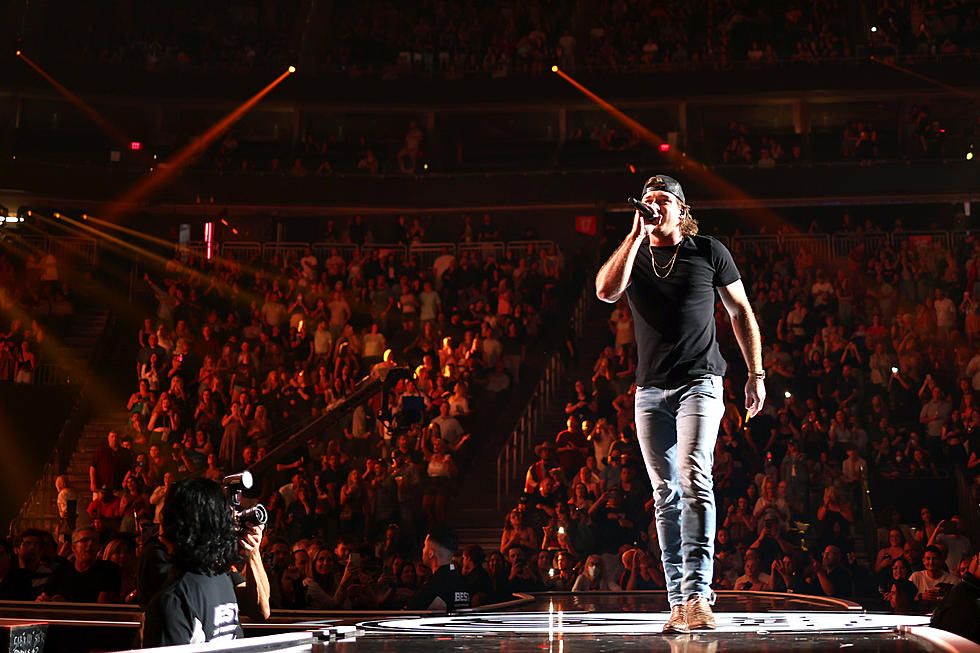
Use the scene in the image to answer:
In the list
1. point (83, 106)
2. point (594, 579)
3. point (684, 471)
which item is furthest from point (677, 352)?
point (83, 106)

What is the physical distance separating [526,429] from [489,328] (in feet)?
5.23

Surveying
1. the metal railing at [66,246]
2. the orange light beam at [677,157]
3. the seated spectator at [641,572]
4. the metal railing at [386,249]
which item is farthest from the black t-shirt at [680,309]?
the orange light beam at [677,157]

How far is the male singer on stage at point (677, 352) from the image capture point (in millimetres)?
4562

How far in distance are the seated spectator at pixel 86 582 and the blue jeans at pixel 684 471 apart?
5237 millimetres

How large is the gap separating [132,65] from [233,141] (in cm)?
289

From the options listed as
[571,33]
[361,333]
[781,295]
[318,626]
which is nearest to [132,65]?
[571,33]

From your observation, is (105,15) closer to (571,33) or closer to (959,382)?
(571,33)

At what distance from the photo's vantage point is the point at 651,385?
4.74 metres

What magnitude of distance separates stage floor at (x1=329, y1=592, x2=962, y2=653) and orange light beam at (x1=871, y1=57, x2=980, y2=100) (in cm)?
1945

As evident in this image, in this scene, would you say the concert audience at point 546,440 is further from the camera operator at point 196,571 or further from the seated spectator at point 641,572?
the camera operator at point 196,571

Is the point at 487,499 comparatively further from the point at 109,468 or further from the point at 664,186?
the point at 664,186

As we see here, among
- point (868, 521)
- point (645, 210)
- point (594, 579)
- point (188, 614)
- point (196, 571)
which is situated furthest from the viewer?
point (868, 521)

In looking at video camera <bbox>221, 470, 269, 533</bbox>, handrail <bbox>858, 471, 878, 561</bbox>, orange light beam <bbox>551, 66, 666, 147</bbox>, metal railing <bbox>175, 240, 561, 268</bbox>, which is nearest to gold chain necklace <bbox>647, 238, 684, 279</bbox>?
video camera <bbox>221, 470, 269, 533</bbox>

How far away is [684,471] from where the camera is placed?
15.0 feet
